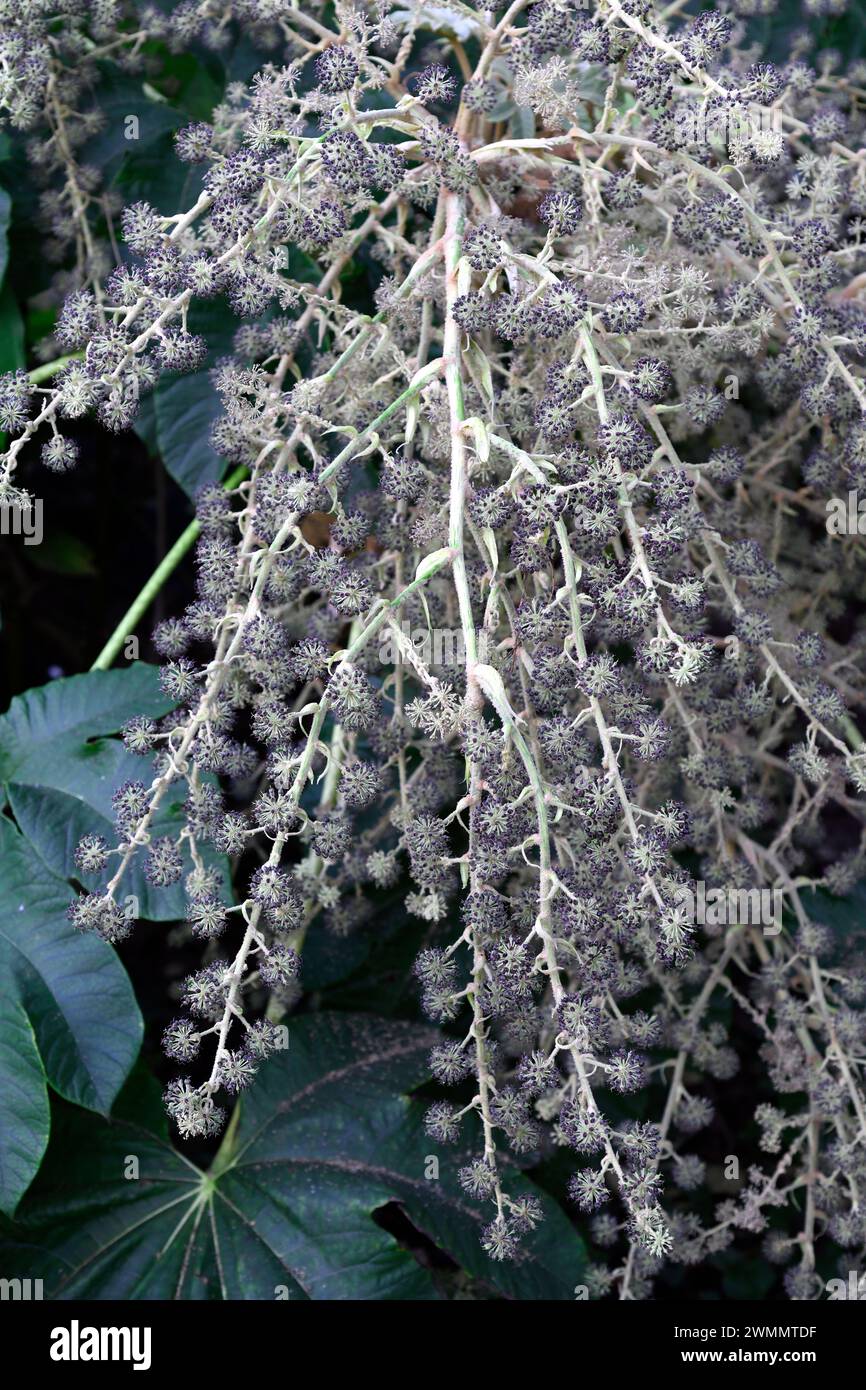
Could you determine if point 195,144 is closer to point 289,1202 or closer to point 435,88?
point 435,88

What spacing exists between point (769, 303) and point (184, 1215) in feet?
3.92

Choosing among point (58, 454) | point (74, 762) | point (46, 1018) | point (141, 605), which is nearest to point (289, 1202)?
point (46, 1018)

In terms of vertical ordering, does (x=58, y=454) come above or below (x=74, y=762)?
above

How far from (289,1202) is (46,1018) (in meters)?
0.37

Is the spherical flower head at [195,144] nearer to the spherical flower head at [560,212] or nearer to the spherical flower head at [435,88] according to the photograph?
the spherical flower head at [435,88]

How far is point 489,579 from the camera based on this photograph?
1.17 metres

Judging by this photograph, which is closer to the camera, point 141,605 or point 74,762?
point 74,762

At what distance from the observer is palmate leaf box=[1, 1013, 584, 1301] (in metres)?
1.44

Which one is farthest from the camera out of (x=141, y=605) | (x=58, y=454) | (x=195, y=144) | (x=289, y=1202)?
(x=141, y=605)

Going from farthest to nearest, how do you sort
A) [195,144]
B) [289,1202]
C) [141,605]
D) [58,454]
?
1. [141,605]
2. [289,1202]
3. [195,144]
4. [58,454]

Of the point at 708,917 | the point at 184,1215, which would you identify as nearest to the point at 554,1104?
the point at 708,917

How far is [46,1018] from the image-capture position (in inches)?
52.8
